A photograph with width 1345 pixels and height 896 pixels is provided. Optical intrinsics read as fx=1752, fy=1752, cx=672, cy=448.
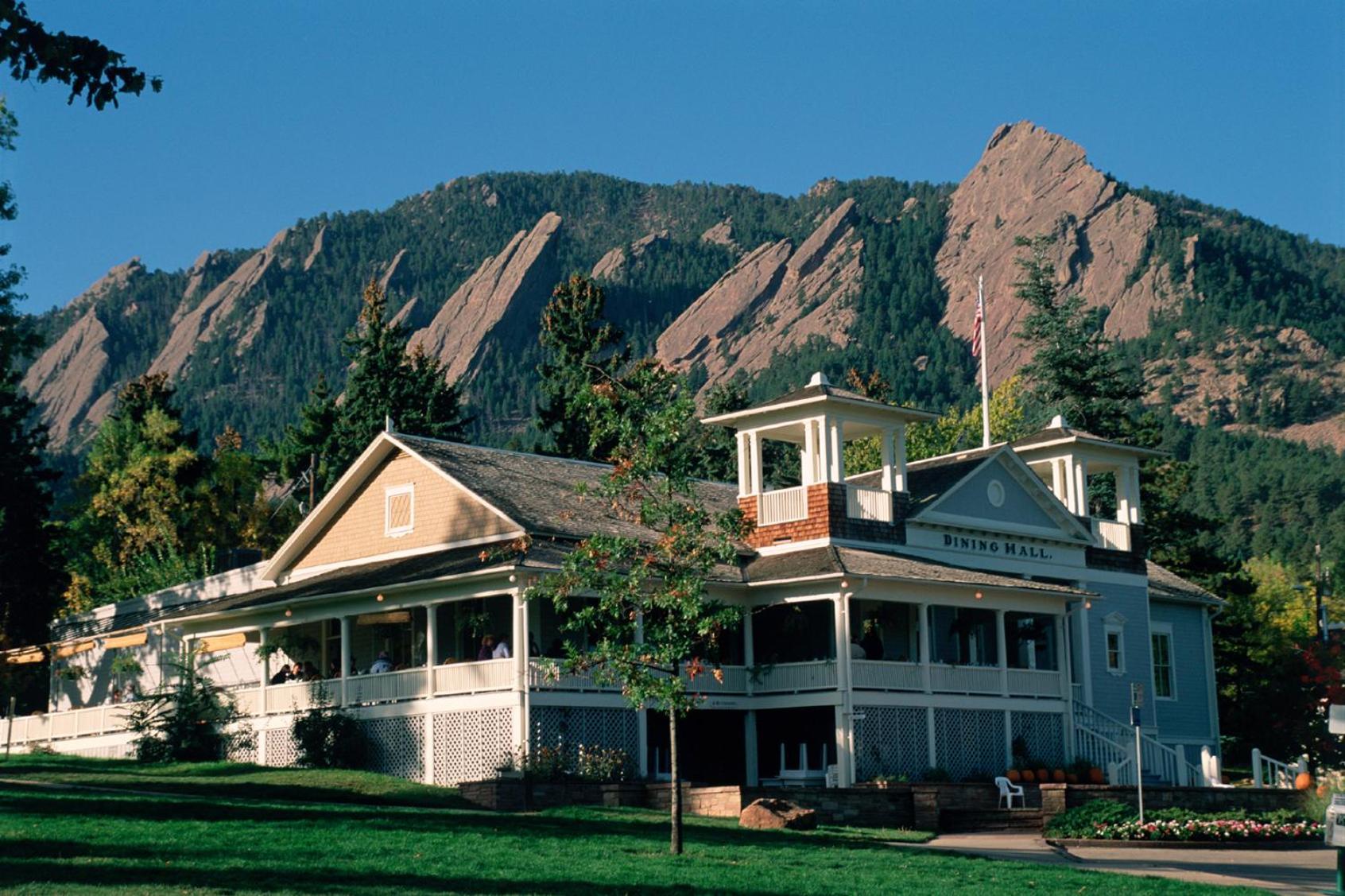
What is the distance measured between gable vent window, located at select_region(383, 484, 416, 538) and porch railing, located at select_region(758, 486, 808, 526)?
7652mm

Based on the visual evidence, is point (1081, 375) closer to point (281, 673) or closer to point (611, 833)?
point (281, 673)

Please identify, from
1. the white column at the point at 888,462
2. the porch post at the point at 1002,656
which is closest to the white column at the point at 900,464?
the white column at the point at 888,462

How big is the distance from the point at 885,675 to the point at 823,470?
531cm

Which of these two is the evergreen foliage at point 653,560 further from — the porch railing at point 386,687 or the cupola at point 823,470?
the cupola at point 823,470

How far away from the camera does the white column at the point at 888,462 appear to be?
3894cm

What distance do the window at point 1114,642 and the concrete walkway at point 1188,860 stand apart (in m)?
15.0

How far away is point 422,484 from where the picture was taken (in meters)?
38.2

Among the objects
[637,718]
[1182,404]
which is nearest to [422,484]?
[637,718]

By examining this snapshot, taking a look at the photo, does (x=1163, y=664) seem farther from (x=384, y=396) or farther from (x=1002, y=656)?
(x=384, y=396)

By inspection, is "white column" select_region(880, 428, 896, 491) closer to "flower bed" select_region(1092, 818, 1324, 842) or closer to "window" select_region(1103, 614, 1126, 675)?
"window" select_region(1103, 614, 1126, 675)

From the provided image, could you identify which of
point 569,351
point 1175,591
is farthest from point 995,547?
point 569,351

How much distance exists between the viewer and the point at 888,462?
3922 centimetres

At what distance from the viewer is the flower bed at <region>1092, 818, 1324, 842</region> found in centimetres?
2738

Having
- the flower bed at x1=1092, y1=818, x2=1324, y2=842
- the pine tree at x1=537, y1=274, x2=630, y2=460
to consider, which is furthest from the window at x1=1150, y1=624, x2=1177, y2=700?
the pine tree at x1=537, y1=274, x2=630, y2=460
